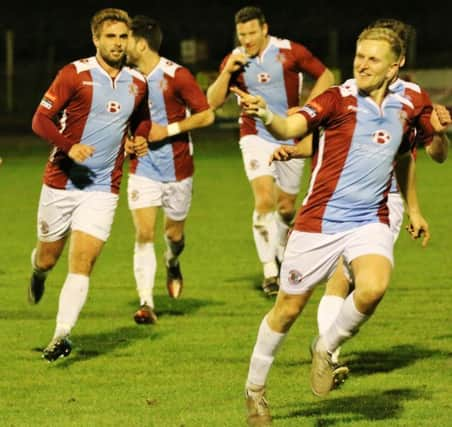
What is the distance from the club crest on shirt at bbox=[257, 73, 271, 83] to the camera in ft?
44.2

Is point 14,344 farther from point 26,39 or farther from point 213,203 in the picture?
point 26,39

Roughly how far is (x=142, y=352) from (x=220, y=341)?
0.70m

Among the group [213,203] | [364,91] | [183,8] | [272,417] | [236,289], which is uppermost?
[364,91]

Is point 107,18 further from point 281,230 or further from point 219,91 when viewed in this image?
point 281,230

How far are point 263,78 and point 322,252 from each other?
19.1 feet

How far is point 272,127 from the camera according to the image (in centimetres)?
729

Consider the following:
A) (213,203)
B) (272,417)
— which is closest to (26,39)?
(213,203)

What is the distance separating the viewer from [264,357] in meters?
7.82

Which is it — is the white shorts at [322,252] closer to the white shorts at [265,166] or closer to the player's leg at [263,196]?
the white shorts at [265,166]

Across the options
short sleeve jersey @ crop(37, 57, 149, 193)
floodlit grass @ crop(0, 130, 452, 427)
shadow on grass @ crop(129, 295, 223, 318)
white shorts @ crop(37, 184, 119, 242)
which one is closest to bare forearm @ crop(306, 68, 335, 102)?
floodlit grass @ crop(0, 130, 452, 427)

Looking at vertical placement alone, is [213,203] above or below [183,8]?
above

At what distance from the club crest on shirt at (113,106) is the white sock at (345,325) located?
9.45 feet

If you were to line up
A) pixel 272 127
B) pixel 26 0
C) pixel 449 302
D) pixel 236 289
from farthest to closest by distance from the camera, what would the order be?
1. pixel 26 0
2. pixel 236 289
3. pixel 449 302
4. pixel 272 127

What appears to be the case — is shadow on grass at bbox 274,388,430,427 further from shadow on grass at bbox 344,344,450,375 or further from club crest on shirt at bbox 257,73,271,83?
club crest on shirt at bbox 257,73,271,83
